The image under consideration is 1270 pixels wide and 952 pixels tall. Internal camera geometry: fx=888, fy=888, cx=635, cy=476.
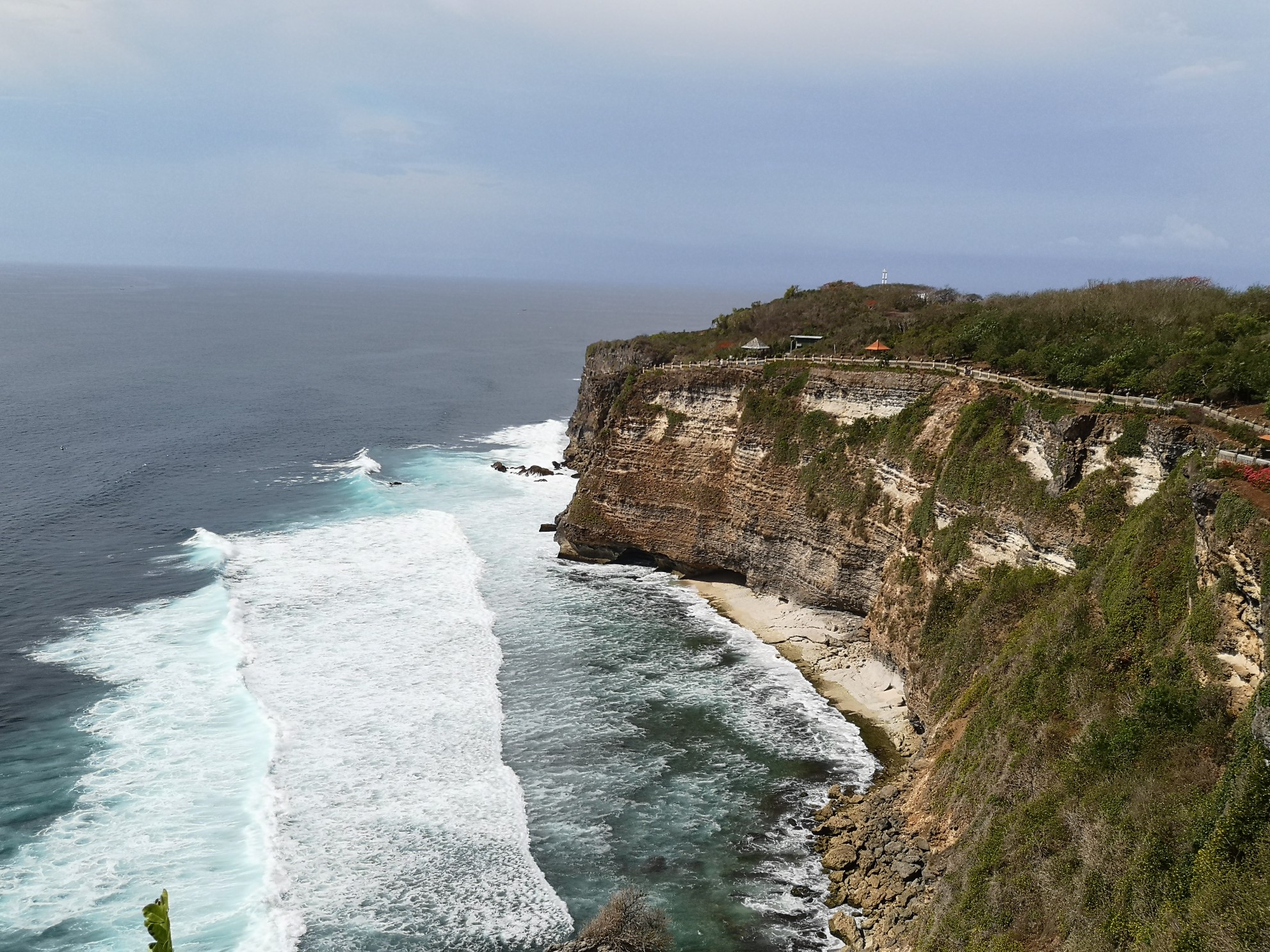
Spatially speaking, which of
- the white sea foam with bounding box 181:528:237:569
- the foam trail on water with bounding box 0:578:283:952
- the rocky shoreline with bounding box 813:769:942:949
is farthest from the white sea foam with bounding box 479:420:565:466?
the rocky shoreline with bounding box 813:769:942:949

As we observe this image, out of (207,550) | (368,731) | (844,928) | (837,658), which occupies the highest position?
(837,658)

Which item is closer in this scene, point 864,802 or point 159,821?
point 159,821

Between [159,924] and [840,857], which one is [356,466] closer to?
[840,857]

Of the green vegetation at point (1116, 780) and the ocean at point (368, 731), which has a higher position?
the green vegetation at point (1116, 780)

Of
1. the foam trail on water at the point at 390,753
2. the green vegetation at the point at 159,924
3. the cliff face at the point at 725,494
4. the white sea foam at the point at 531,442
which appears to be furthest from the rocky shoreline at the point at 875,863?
the white sea foam at the point at 531,442

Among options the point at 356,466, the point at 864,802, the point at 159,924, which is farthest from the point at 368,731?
the point at 356,466

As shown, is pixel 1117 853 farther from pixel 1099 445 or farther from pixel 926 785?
pixel 1099 445

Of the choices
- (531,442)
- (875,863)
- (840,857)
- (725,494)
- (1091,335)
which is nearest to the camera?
(875,863)

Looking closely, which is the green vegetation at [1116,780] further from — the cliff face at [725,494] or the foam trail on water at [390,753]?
the cliff face at [725,494]
